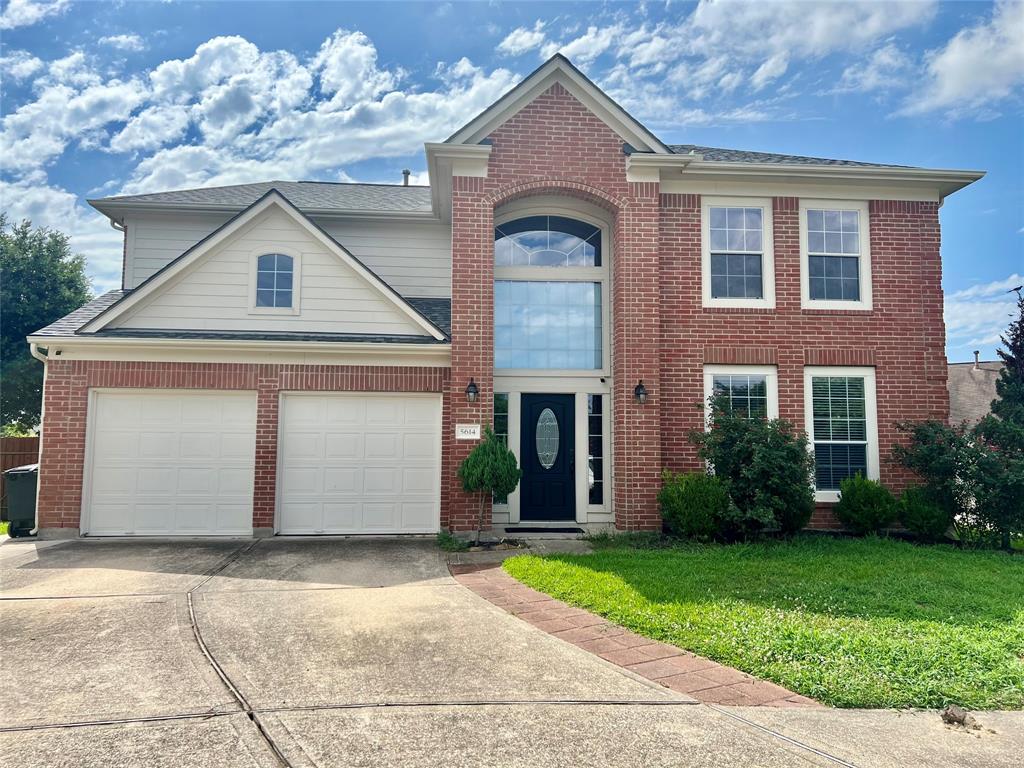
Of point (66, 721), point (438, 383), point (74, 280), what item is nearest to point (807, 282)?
point (438, 383)

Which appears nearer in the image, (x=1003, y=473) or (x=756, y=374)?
(x=1003, y=473)

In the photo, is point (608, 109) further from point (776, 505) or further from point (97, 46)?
point (97, 46)

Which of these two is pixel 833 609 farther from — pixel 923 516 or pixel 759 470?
pixel 923 516

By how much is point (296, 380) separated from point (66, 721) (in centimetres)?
675

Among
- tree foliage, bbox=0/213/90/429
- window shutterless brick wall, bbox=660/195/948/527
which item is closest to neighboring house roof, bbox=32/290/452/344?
window shutterless brick wall, bbox=660/195/948/527

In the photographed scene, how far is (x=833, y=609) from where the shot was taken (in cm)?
560

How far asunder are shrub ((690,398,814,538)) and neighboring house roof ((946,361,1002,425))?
19.5 meters

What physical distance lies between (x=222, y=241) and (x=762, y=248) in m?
9.35

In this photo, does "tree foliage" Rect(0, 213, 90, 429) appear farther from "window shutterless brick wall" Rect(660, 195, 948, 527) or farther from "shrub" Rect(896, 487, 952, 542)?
"shrub" Rect(896, 487, 952, 542)

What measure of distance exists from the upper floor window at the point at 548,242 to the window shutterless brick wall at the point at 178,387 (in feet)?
9.01

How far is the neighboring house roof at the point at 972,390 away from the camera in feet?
80.2

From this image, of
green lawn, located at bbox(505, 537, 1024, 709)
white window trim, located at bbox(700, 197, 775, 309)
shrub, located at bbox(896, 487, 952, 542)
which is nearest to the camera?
green lawn, located at bbox(505, 537, 1024, 709)

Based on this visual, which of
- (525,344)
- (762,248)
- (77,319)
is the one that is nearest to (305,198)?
(77,319)

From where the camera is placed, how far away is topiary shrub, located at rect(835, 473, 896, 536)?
957 cm
